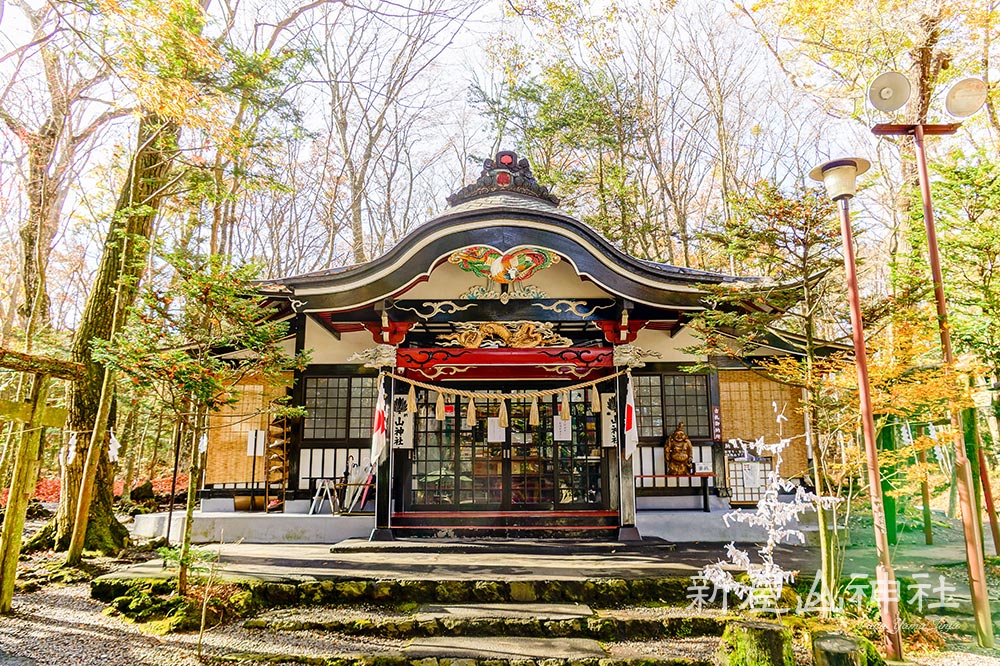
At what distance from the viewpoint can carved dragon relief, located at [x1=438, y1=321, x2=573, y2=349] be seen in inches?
340

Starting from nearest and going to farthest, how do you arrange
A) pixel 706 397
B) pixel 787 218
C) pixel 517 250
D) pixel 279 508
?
pixel 787 218, pixel 517 250, pixel 279 508, pixel 706 397

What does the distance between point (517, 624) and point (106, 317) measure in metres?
7.41

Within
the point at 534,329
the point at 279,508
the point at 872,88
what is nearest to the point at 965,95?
the point at 872,88

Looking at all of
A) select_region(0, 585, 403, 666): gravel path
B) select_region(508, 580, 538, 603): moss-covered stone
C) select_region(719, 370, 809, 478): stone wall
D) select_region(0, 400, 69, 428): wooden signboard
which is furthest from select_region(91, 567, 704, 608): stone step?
select_region(719, 370, 809, 478): stone wall

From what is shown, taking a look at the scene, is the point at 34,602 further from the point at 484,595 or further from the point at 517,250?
the point at 517,250

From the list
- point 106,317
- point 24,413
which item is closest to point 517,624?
point 24,413

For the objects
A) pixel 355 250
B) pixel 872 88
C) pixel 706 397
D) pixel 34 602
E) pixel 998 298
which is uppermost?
pixel 355 250

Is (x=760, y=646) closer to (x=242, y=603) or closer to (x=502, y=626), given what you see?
(x=502, y=626)

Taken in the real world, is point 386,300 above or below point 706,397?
above

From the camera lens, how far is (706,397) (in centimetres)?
1052

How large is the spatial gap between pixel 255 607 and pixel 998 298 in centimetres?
865

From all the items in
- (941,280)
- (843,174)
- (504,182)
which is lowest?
(941,280)

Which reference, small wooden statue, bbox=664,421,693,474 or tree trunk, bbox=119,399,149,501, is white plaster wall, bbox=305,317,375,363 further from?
tree trunk, bbox=119,399,149,501

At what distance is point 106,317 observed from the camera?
28.2 ft
